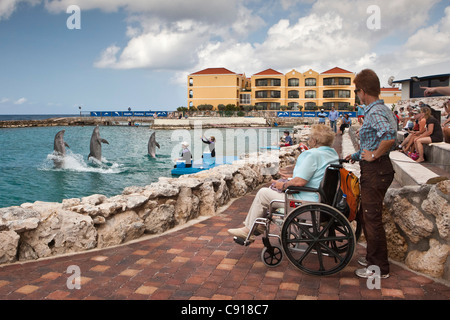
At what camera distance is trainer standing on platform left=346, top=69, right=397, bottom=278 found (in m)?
3.47

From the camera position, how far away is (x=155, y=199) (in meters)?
5.18

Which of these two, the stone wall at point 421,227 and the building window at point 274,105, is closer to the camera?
the stone wall at point 421,227

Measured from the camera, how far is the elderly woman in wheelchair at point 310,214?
355 centimetres

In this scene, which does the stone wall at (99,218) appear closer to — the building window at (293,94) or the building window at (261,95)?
the building window at (261,95)

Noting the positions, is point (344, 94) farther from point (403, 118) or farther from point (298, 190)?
point (298, 190)

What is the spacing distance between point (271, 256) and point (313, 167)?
3.33ft

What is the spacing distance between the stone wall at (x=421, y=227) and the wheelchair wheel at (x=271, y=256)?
1154mm

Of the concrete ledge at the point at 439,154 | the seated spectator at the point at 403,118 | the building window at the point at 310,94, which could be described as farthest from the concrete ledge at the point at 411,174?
the building window at the point at 310,94

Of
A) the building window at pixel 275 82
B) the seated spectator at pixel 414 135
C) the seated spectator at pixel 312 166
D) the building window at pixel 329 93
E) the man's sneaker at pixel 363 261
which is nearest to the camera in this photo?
the seated spectator at pixel 312 166

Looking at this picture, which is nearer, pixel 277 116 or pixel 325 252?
pixel 325 252

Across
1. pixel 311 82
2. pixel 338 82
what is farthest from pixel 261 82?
pixel 338 82

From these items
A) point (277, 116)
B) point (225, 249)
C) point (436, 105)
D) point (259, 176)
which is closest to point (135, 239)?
point (225, 249)
